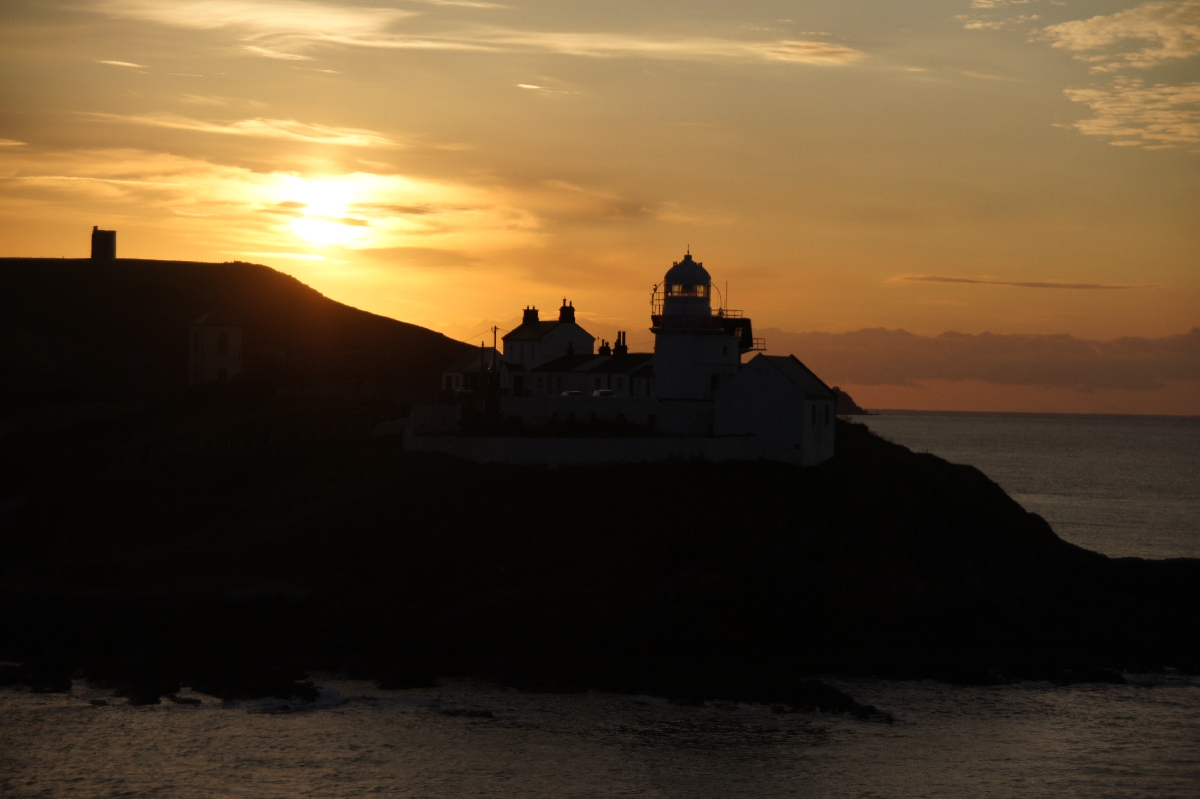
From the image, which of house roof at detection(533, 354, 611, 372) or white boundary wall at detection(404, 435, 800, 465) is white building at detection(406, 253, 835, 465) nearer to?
white boundary wall at detection(404, 435, 800, 465)

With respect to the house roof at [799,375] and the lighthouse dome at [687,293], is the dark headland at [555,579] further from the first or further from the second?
the lighthouse dome at [687,293]

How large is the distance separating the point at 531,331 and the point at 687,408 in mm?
21515

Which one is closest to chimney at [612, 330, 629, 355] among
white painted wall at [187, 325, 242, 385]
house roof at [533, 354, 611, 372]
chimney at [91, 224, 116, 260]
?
house roof at [533, 354, 611, 372]

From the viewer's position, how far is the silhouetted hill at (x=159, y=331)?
93188mm

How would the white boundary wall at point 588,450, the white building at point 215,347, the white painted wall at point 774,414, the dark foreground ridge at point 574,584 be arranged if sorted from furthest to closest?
1. the white building at point 215,347
2. the white painted wall at point 774,414
3. the white boundary wall at point 588,450
4. the dark foreground ridge at point 574,584

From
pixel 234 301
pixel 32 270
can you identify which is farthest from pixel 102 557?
pixel 32 270

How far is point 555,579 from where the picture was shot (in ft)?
130

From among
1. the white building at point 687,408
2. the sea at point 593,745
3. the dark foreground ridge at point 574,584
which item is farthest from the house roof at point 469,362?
the sea at point 593,745

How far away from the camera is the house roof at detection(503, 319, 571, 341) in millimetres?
70875

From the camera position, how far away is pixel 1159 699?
36.7 m

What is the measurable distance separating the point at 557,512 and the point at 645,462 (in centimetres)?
517

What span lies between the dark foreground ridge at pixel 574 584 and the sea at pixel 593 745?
127 centimetres

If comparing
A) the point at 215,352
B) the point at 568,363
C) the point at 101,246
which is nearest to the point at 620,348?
the point at 568,363

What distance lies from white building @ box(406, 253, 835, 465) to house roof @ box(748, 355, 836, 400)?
7 centimetres
